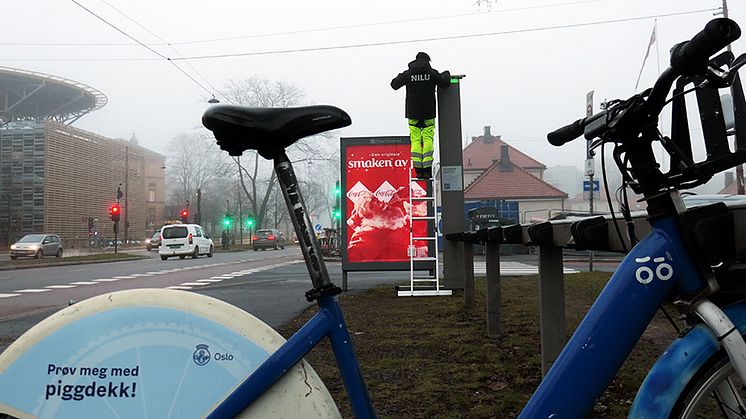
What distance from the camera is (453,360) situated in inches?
152

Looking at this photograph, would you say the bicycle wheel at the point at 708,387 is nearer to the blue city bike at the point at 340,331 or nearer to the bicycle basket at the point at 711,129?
the blue city bike at the point at 340,331

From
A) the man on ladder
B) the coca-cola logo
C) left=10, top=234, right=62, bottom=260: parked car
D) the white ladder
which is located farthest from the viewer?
left=10, top=234, right=62, bottom=260: parked car

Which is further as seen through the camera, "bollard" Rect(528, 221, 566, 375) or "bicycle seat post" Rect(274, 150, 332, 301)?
"bollard" Rect(528, 221, 566, 375)

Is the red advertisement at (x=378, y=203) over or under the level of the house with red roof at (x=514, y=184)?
under

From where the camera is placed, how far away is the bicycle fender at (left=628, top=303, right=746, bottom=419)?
121 centimetres

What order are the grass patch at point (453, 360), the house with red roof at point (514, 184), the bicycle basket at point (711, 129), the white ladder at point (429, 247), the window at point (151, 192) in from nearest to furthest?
the bicycle basket at point (711, 129) < the grass patch at point (453, 360) < the white ladder at point (429, 247) < the house with red roof at point (514, 184) < the window at point (151, 192)

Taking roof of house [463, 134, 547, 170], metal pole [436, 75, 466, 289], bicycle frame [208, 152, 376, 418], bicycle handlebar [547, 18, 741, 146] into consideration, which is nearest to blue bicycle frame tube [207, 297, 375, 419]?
bicycle frame [208, 152, 376, 418]

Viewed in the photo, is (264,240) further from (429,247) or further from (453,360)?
(453,360)

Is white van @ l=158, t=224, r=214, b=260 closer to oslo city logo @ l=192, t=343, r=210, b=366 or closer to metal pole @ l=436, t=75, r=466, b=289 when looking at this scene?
metal pole @ l=436, t=75, r=466, b=289

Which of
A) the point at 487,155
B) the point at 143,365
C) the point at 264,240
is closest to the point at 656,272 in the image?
the point at 143,365

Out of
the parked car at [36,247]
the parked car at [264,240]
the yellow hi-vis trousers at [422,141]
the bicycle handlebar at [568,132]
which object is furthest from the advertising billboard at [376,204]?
the parked car at [264,240]

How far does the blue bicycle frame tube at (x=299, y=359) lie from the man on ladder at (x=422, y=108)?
5498 mm

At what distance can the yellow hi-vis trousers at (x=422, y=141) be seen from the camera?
7.00 metres

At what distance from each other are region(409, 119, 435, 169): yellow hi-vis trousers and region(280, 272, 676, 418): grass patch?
1.78 metres
